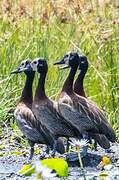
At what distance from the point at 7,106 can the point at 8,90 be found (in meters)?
0.26

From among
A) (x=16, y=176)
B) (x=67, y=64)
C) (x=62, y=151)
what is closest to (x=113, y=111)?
(x=67, y=64)

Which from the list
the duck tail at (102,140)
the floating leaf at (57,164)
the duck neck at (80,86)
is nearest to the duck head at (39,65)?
the duck neck at (80,86)

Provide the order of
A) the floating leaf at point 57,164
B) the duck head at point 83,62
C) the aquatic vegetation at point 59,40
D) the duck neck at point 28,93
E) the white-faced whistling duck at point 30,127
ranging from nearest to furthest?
the floating leaf at point 57,164 < the white-faced whistling duck at point 30,127 < the duck neck at point 28,93 < the duck head at point 83,62 < the aquatic vegetation at point 59,40

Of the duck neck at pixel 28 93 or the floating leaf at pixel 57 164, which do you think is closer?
the floating leaf at pixel 57 164

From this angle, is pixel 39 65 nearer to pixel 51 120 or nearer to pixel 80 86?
pixel 80 86

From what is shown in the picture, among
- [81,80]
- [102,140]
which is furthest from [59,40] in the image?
[102,140]

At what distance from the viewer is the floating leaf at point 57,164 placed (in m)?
3.43

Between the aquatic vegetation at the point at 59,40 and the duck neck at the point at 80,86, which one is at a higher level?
the aquatic vegetation at the point at 59,40

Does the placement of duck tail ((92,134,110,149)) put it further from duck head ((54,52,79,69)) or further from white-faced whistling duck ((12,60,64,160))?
duck head ((54,52,79,69))

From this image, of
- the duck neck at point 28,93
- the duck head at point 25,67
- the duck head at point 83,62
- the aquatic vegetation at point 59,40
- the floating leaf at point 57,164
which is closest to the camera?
the floating leaf at point 57,164

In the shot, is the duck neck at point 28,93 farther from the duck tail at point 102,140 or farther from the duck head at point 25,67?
the duck tail at point 102,140

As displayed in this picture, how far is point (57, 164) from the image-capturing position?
139 inches

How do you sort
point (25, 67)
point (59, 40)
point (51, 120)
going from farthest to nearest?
point (59, 40), point (25, 67), point (51, 120)

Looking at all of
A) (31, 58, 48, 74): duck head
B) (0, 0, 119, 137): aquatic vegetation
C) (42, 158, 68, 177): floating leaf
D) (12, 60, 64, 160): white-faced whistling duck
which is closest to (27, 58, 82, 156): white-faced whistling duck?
(12, 60, 64, 160): white-faced whistling duck
